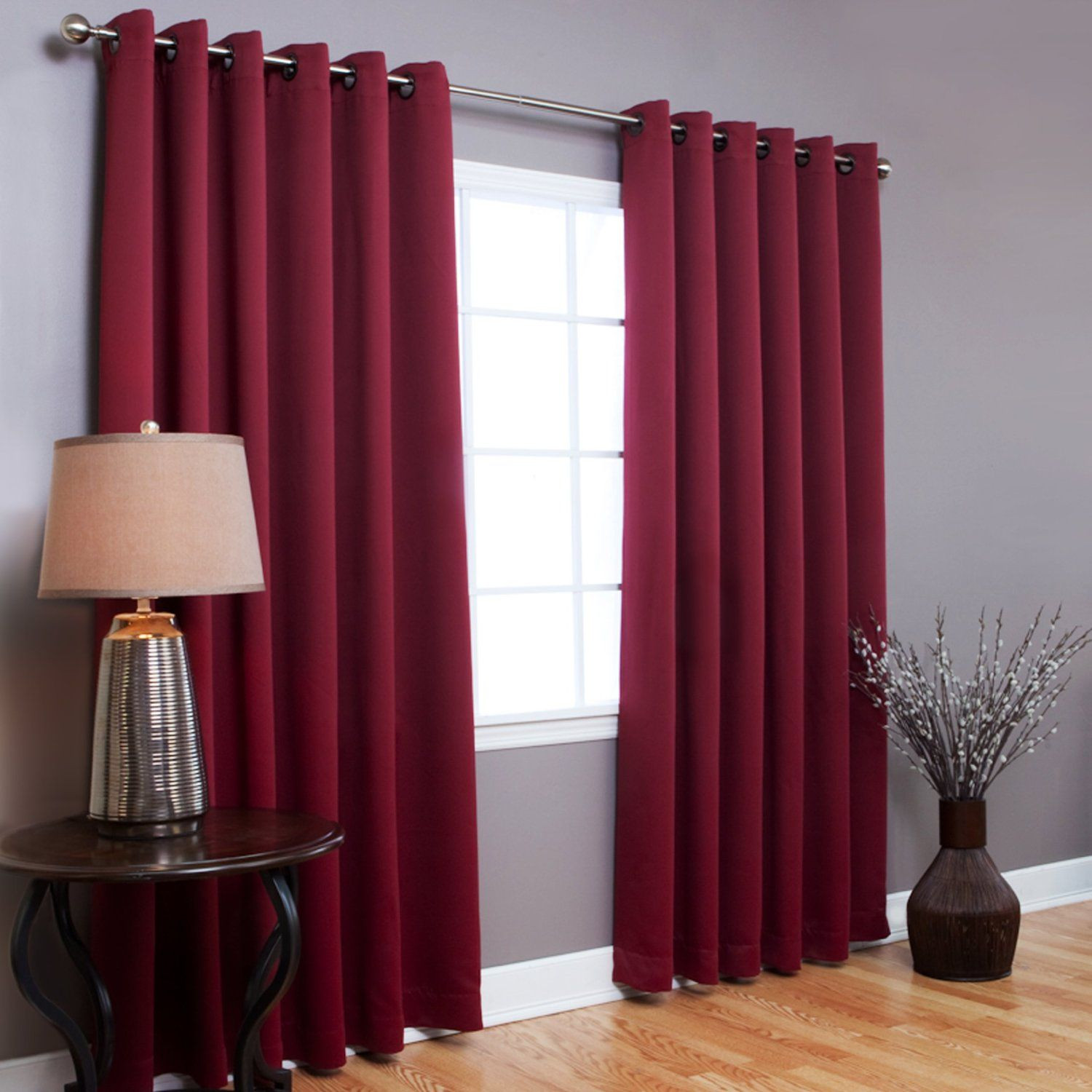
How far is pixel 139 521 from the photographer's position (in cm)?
236

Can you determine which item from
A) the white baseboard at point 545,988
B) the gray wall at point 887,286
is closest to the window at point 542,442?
the gray wall at point 887,286

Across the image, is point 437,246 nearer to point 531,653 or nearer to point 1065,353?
point 531,653

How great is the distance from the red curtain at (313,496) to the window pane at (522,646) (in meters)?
0.86

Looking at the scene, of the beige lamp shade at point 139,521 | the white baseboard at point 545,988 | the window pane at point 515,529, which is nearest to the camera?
the beige lamp shade at point 139,521

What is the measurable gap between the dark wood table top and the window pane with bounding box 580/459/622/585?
131cm

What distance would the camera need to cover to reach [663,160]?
11.4ft

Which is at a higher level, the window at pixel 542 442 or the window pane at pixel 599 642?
the window at pixel 542 442

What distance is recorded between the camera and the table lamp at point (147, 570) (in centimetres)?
236

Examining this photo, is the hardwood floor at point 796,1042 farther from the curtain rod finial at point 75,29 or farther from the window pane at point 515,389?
the curtain rod finial at point 75,29

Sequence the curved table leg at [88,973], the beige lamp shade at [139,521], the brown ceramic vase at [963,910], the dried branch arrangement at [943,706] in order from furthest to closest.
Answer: the dried branch arrangement at [943,706] < the brown ceramic vase at [963,910] < the curved table leg at [88,973] < the beige lamp shade at [139,521]

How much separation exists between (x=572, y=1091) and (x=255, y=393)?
1.61 m

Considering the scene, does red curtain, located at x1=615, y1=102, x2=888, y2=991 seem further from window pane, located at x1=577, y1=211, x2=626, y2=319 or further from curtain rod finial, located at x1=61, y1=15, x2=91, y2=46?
curtain rod finial, located at x1=61, y1=15, x2=91, y2=46

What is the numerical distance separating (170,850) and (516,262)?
2.16 meters

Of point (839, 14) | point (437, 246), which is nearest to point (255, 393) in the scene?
point (437, 246)
